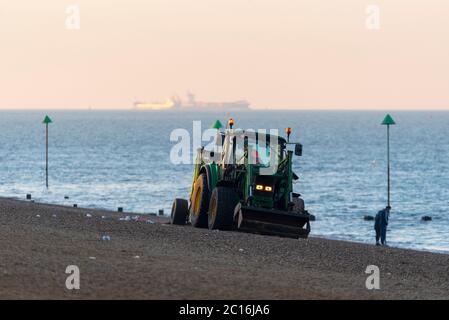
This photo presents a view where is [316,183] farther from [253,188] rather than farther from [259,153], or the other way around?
[253,188]

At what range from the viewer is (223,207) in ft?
91.1

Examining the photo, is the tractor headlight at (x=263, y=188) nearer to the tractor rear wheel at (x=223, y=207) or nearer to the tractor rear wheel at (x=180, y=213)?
the tractor rear wheel at (x=223, y=207)

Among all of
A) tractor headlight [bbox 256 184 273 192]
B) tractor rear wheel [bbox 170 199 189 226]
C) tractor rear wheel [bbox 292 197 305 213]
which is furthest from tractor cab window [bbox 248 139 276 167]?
tractor rear wheel [bbox 170 199 189 226]

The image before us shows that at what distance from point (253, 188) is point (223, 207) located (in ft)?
3.63

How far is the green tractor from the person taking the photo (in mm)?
26641

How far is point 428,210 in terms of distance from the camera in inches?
2210

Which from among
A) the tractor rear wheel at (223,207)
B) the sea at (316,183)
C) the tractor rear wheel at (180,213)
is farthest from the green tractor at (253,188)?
the sea at (316,183)

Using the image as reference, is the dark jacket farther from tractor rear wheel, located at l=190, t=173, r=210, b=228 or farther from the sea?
tractor rear wheel, located at l=190, t=173, r=210, b=228

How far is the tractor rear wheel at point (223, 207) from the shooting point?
2762 cm

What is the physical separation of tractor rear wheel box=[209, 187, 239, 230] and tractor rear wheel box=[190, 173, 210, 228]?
2.21 feet

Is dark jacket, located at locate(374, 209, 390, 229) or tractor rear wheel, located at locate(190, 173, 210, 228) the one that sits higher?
tractor rear wheel, located at locate(190, 173, 210, 228)

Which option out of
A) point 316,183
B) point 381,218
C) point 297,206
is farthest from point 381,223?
point 316,183

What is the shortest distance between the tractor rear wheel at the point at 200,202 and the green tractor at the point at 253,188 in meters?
0.03
